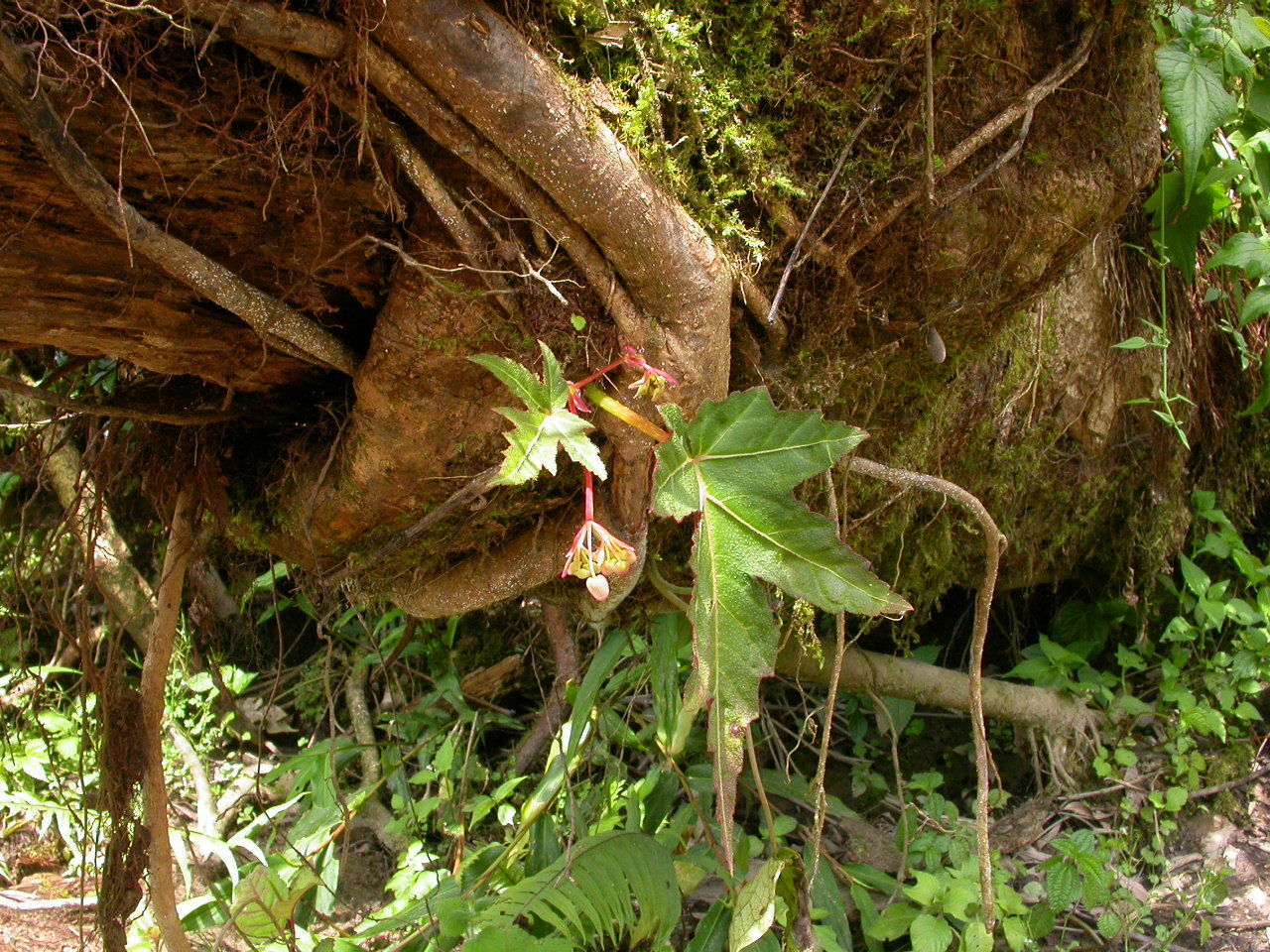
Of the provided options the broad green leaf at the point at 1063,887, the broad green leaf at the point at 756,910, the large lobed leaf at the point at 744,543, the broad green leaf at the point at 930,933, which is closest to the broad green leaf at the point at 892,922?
the broad green leaf at the point at 930,933

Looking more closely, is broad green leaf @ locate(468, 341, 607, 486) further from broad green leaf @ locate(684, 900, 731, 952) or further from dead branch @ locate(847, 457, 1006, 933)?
broad green leaf @ locate(684, 900, 731, 952)

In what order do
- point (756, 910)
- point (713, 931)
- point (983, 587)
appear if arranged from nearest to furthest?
point (756, 910)
point (983, 587)
point (713, 931)

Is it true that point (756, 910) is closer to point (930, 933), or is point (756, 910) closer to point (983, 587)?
point (983, 587)

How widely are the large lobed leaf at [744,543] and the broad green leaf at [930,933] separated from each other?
1055 mm

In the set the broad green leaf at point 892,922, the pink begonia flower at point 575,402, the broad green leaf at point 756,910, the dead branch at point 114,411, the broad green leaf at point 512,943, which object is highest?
the pink begonia flower at point 575,402

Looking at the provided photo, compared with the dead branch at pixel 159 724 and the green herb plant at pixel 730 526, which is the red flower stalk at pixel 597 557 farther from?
the dead branch at pixel 159 724

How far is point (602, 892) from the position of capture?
171cm

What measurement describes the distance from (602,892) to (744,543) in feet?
2.83

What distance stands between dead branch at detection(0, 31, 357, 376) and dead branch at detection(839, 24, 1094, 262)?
33.8 inches

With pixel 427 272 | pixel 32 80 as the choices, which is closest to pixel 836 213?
pixel 427 272

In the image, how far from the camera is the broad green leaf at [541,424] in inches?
44.7

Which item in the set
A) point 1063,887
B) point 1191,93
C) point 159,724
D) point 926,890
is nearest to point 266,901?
point 159,724

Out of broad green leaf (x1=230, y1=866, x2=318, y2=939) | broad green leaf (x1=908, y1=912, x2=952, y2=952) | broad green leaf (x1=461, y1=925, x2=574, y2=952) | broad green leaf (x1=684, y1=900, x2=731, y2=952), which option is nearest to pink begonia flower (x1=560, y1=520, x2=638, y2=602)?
broad green leaf (x1=461, y1=925, x2=574, y2=952)

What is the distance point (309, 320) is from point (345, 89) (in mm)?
379
